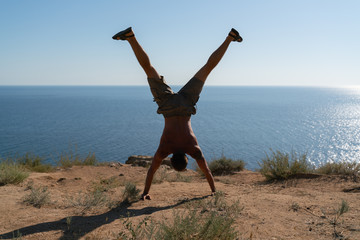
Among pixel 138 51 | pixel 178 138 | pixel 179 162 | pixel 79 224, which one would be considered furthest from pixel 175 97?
pixel 79 224

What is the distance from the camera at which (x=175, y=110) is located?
623 cm

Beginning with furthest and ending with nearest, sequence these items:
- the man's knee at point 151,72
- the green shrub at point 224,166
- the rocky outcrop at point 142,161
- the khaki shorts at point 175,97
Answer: the rocky outcrop at point 142,161 < the green shrub at point 224,166 < the man's knee at point 151,72 < the khaki shorts at point 175,97

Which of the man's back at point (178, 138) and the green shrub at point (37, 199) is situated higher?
the man's back at point (178, 138)

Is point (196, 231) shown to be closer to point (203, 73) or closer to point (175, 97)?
point (175, 97)

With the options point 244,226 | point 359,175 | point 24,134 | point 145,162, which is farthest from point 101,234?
point 24,134

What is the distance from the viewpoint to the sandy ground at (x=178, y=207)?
4.20 metres

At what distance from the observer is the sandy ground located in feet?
13.8

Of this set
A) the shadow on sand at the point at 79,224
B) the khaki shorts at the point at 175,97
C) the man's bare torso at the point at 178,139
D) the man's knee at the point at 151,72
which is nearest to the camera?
the shadow on sand at the point at 79,224

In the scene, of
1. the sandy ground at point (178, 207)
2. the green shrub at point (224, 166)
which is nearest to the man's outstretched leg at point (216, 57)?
the sandy ground at point (178, 207)

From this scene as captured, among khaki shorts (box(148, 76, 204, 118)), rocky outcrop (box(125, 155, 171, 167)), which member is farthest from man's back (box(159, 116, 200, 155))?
rocky outcrop (box(125, 155, 171, 167))

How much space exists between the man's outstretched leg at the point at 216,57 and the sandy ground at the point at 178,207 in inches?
112

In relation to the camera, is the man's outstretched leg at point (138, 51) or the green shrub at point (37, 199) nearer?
the green shrub at point (37, 199)

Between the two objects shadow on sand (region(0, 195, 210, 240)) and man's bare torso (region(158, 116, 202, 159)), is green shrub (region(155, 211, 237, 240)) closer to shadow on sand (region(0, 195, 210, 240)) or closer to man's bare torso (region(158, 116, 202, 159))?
shadow on sand (region(0, 195, 210, 240))

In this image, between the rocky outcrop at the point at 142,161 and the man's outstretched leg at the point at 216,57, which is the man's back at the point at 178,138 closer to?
the man's outstretched leg at the point at 216,57
